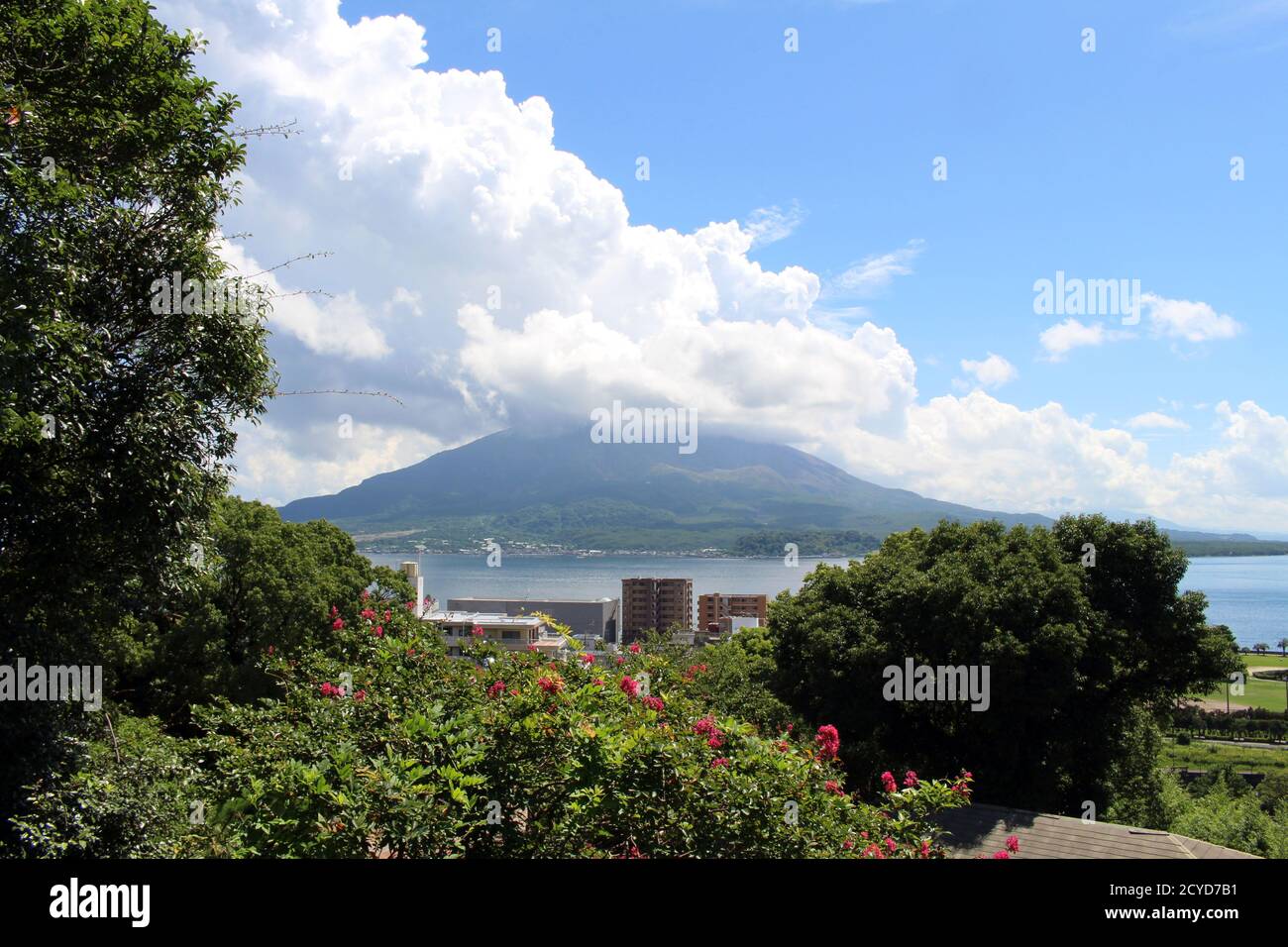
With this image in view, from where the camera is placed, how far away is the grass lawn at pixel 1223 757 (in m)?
38.9

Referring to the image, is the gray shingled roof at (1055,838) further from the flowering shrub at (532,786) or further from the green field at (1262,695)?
the green field at (1262,695)

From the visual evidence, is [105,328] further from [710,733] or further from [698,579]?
[698,579]

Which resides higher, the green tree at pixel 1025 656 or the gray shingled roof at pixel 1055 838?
the green tree at pixel 1025 656

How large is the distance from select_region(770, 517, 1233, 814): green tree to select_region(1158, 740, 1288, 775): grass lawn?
28.9 meters

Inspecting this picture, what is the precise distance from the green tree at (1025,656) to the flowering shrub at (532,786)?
8877 millimetres

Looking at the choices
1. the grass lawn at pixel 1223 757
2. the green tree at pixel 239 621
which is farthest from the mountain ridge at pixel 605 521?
the green tree at pixel 239 621

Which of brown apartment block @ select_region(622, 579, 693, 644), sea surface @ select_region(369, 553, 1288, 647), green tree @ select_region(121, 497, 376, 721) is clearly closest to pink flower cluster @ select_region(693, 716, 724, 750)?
green tree @ select_region(121, 497, 376, 721)

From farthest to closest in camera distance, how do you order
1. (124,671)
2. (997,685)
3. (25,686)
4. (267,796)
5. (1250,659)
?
(1250,659)
(124,671)
(997,685)
(25,686)
(267,796)

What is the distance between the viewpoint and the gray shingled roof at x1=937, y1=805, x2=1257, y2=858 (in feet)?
32.6

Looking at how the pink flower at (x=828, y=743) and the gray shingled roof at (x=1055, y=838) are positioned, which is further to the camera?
the gray shingled roof at (x=1055, y=838)

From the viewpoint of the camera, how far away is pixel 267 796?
3510 mm
